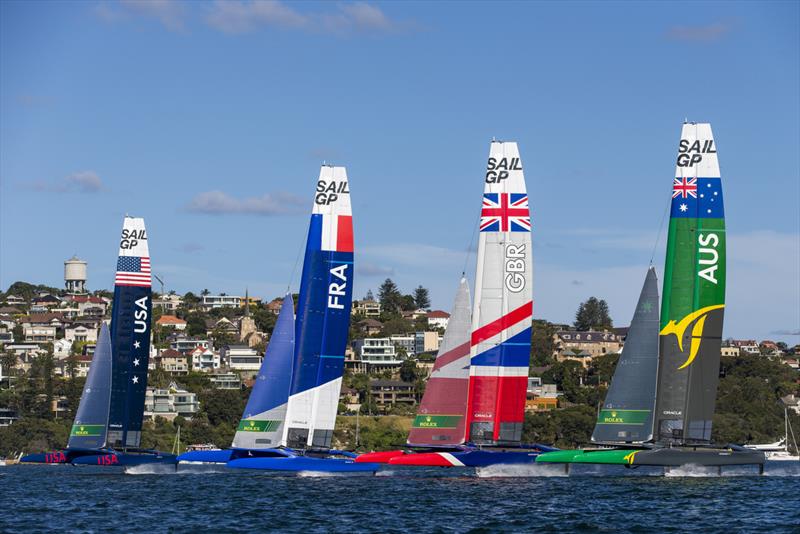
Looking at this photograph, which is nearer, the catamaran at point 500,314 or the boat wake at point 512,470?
the boat wake at point 512,470

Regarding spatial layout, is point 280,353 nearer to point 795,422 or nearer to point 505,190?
point 505,190

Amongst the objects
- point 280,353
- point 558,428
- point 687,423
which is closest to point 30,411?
point 558,428

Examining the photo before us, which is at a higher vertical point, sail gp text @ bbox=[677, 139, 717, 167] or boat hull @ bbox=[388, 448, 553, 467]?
sail gp text @ bbox=[677, 139, 717, 167]

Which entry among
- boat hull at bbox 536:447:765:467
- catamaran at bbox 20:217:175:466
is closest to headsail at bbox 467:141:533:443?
boat hull at bbox 536:447:765:467

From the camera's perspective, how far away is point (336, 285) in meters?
54.7

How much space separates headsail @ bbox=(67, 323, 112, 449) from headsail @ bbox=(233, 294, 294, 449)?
9.77 metres

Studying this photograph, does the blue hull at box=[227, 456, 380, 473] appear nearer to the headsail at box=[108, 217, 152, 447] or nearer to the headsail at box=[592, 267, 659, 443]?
the headsail at box=[592, 267, 659, 443]

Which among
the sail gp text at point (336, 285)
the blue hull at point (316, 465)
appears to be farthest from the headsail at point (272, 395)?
the blue hull at point (316, 465)

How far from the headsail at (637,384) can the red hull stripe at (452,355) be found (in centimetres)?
584

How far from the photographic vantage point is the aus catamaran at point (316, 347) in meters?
54.3

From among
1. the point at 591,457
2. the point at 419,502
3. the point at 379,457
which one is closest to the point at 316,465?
the point at 379,457

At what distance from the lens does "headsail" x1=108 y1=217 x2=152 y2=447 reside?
6284 centimetres

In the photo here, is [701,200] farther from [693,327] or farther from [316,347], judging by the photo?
[316,347]

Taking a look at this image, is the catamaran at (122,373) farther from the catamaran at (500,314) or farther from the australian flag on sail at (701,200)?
the australian flag on sail at (701,200)
